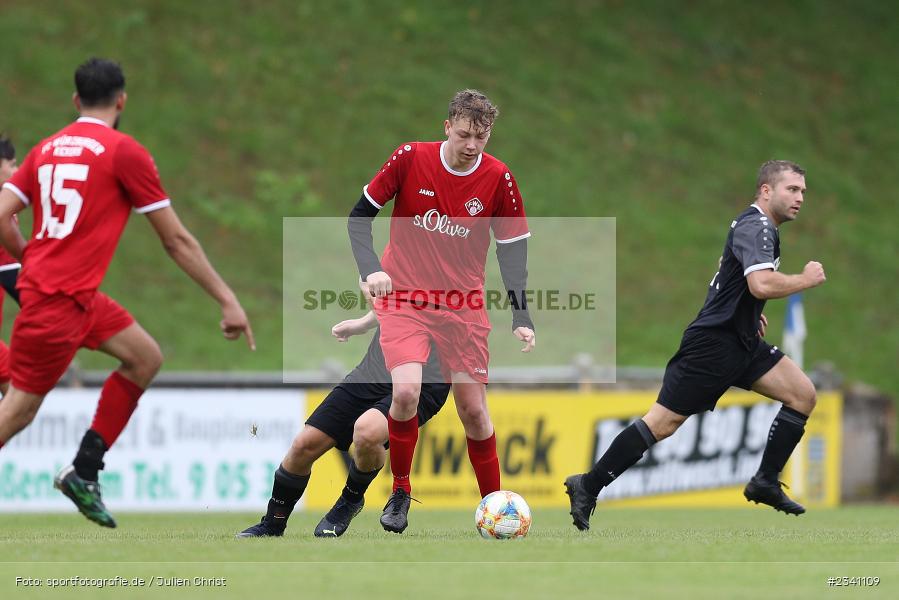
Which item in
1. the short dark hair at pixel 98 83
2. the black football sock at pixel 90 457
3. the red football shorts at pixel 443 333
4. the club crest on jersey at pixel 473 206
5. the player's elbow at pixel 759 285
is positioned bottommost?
the black football sock at pixel 90 457

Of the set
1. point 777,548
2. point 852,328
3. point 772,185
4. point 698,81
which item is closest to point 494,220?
point 772,185

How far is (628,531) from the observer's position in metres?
8.54

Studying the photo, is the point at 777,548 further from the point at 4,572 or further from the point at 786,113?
the point at 786,113

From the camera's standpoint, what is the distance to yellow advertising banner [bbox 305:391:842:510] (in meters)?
14.8

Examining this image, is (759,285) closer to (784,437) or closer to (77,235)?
(784,437)

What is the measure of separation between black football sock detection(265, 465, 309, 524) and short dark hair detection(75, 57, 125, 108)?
232cm

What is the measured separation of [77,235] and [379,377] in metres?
1.99

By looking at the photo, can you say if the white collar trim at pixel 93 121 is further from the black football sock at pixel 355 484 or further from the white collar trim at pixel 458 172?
the black football sock at pixel 355 484

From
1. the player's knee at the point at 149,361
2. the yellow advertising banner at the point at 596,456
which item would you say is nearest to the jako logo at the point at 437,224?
the player's knee at the point at 149,361

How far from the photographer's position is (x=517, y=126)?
22.0m

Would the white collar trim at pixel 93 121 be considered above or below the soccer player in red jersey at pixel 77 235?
above

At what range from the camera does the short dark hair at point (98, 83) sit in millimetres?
6934

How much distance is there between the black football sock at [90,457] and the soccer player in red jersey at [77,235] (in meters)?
0.02

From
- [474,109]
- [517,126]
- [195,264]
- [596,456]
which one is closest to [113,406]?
[195,264]
